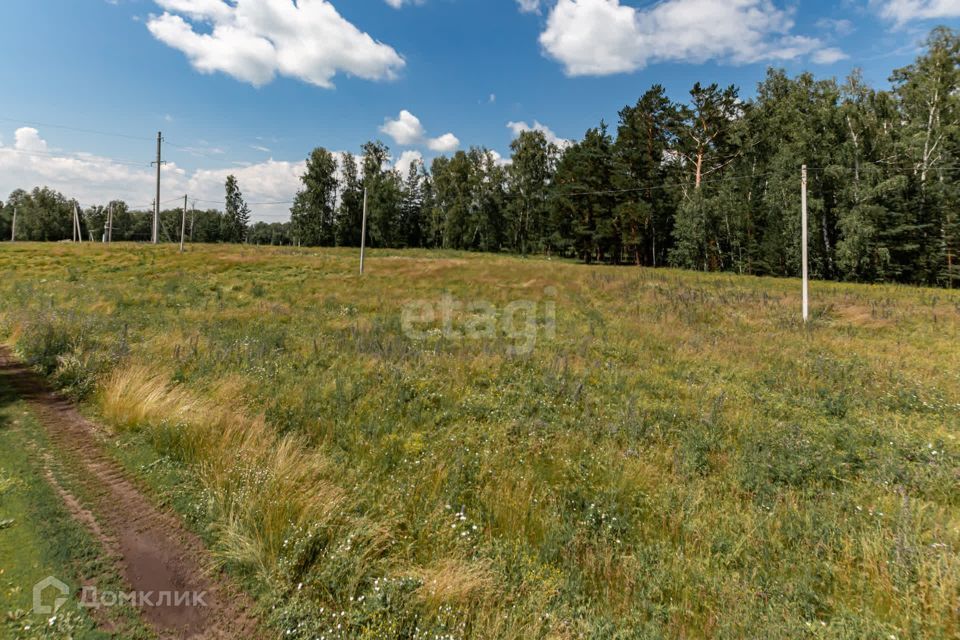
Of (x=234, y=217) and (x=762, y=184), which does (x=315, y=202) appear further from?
(x=762, y=184)

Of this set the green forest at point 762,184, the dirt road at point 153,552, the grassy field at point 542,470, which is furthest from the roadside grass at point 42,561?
the green forest at point 762,184

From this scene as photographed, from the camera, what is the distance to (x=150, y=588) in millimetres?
2820

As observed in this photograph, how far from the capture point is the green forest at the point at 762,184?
30.5m

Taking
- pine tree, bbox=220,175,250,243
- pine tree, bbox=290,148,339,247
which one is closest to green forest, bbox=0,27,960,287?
pine tree, bbox=290,148,339,247

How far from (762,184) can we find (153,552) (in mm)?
50826

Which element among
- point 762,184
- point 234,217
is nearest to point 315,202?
point 234,217

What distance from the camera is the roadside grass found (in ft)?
8.09

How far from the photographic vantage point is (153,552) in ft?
10.3

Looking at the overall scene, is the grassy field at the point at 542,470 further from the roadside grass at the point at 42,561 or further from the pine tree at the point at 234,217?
the pine tree at the point at 234,217

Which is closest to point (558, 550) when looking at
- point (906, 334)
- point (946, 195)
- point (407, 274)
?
point (906, 334)

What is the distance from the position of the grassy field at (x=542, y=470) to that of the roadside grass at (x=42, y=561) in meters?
0.69

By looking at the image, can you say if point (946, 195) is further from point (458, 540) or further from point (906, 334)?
point (458, 540)

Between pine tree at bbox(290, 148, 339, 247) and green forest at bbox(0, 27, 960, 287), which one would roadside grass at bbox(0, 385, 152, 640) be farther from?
pine tree at bbox(290, 148, 339, 247)

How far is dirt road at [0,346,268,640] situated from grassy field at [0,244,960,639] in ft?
0.64
